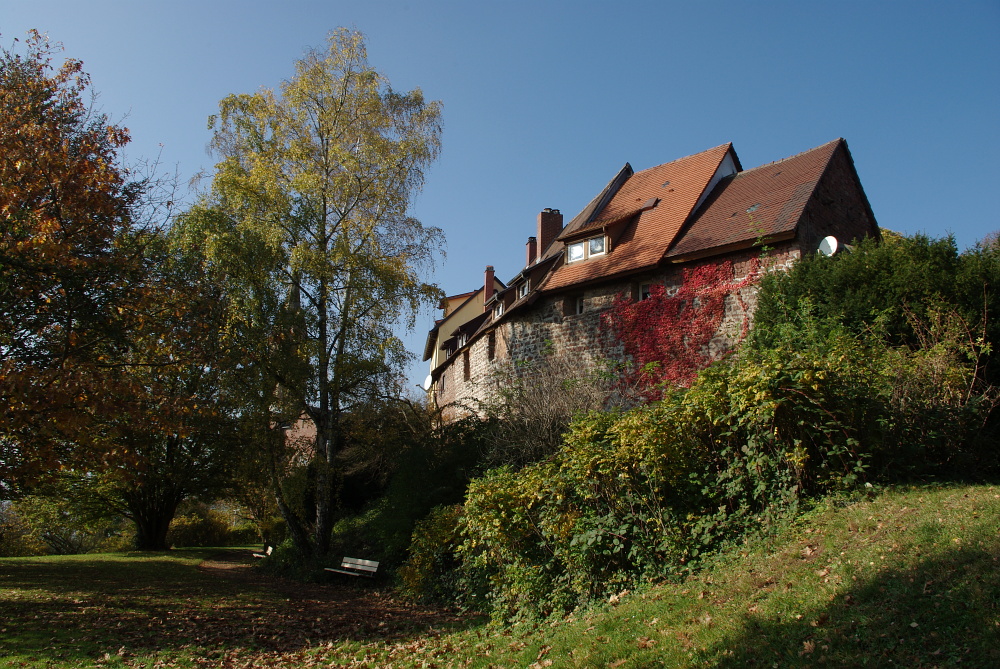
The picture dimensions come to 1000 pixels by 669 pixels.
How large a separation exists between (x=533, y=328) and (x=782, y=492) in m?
14.2

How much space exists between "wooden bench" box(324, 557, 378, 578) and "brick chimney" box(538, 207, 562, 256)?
14901 millimetres

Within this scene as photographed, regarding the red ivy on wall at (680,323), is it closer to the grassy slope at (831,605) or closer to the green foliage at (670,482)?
the green foliage at (670,482)

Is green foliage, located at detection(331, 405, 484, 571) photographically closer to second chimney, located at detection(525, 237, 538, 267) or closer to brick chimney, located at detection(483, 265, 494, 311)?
second chimney, located at detection(525, 237, 538, 267)

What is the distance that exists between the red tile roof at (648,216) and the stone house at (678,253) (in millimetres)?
49

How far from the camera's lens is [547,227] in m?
27.3

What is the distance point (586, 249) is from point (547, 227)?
19.9 ft

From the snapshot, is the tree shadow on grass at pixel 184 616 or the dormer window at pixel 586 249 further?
the dormer window at pixel 586 249

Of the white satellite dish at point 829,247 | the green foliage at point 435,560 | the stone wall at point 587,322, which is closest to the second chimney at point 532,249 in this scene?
the stone wall at point 587,322

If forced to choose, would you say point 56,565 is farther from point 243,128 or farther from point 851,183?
point 851,183

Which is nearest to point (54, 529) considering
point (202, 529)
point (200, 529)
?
point (200, 529)

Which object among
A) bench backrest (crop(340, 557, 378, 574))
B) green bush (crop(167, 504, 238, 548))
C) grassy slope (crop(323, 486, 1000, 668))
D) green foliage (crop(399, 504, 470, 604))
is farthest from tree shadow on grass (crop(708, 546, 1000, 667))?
green bush (crop(167, 504, 238, 548))

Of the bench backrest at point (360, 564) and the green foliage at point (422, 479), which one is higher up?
the green foliage at point (422, 479)

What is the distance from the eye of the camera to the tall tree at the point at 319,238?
16.7 meters

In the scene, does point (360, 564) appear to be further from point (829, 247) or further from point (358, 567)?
point (829, 247)
